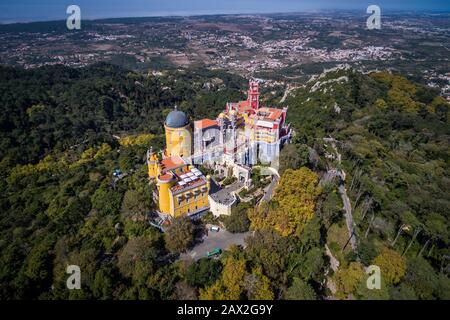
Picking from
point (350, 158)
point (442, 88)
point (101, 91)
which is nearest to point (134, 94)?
point (101, 91)

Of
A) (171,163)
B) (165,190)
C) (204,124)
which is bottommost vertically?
(165,190)

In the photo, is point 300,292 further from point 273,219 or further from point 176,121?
point 176,121

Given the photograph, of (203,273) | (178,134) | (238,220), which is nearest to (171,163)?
Result: (178,134)

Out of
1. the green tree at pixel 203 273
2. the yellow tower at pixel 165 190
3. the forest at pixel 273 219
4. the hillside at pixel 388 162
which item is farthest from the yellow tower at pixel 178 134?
the hillside at pixel 388 162

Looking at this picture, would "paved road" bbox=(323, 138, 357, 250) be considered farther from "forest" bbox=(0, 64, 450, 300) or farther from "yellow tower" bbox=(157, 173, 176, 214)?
"yellow tower" bbox=(157, 173, 176, 214)

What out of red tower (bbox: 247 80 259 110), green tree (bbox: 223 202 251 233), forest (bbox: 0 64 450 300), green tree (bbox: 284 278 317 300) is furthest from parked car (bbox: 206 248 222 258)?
red tower (bbox: 247 80 259 110)

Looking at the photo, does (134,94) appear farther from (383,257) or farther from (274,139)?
(383,257)
